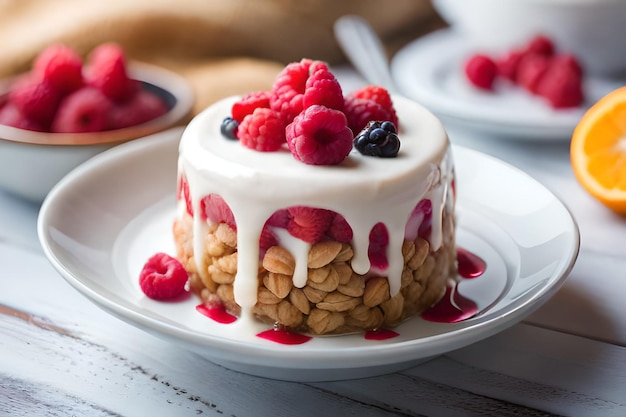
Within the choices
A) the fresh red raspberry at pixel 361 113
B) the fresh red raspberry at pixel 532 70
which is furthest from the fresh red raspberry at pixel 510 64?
the fresh red raspberry at pixel 361 113

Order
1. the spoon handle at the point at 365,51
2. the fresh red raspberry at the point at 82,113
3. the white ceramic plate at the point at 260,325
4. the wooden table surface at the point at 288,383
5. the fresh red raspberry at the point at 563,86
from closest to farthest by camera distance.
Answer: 1. the white ceramic plate at the point at 260,325
2. the wooden table surface at the point at 288,383
3. the fresh red raspberry at the point at 82,113
4. the fresh red raspberry at the point at 563,86
5. the spoon handle at the point at 365,51

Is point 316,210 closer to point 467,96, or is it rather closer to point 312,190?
point 312,190

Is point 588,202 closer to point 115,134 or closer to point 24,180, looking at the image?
point 115,134

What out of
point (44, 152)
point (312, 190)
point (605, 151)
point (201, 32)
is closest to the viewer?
point (312, 190)

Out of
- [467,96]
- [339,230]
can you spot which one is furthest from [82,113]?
[467,96]

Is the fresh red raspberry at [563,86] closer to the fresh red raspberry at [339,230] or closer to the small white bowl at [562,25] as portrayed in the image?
the small white bowl at [562,25]

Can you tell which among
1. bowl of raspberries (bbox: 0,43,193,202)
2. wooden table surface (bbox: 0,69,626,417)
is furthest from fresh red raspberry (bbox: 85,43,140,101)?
wooden table surface (bbox: 0,69,626,417)

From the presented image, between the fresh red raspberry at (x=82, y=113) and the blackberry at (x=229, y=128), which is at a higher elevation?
the blackberry at (x=229, y=128)
